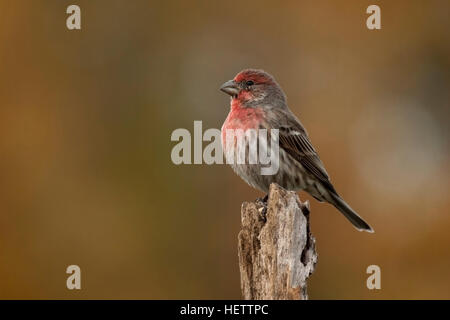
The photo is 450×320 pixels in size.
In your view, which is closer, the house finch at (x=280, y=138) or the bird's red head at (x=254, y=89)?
the house finch at (x=280, y=138)

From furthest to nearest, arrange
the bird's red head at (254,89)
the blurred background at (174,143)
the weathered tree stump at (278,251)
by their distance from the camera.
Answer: the blurred background at (174,143) → the bird's red head at (254,89) → the weathered tree stump at (278,251)

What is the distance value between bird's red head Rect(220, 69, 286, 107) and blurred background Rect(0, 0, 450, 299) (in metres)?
2.75

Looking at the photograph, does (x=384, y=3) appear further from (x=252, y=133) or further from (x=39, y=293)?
(x=39, y=293)

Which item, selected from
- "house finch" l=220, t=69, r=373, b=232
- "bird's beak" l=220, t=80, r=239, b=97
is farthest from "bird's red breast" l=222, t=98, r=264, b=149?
"bird's beak" l=220, t=80, r=239, b=97

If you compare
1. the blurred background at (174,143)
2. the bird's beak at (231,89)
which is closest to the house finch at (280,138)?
the bird's beak at (231,89)

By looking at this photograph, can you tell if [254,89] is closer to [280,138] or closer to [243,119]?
[243,119]

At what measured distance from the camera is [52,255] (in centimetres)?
1373

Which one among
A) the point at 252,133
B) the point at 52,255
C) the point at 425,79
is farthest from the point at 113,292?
the point at 425,79

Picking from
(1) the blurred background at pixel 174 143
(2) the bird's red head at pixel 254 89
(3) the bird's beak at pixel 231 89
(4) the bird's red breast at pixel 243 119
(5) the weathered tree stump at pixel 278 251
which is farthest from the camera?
(1) the blurred background at pixel 174 143

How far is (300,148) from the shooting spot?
1081cm

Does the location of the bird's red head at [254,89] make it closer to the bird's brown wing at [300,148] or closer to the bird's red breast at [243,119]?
the bird's red breast at [243,119]

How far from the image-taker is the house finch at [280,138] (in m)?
10.6

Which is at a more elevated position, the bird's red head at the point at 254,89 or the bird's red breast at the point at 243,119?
the bird's red head at the point at 254,89

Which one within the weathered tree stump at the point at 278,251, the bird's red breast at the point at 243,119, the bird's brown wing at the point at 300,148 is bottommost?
the weathered tree stump at the point at 278,251
